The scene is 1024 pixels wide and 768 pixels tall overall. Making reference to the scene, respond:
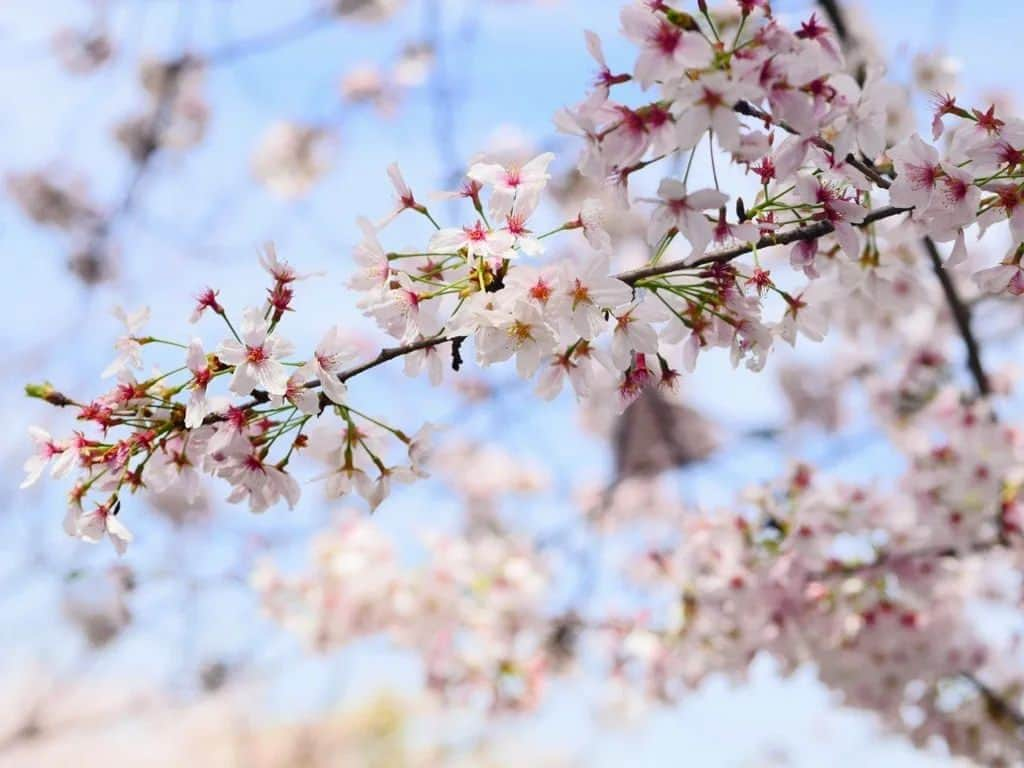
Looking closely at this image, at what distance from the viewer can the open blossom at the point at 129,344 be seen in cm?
116

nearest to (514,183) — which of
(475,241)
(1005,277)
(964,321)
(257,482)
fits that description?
(475,241)

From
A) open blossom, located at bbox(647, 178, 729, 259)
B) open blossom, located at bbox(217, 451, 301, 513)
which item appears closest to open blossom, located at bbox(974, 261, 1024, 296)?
open blossom, located at bbox(647, 178, 729, 259)

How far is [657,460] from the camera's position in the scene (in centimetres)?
453

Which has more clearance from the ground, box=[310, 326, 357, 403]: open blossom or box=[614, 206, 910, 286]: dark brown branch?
box=[614, 206, 910, 286]: dark brown branch

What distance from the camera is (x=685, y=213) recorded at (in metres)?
1.01

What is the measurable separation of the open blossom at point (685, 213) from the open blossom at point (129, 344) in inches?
24.5

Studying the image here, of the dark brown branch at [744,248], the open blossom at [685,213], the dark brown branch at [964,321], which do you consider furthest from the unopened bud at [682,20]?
the dark brown branch at [964,321]

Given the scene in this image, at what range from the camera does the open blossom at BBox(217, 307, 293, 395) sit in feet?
3.57

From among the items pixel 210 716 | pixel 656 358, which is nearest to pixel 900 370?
pixel 656 358

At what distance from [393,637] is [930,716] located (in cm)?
168

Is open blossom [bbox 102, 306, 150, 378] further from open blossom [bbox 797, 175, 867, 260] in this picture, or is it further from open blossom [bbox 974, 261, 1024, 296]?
open blossom [bbox 974, 261, 1024, 296]

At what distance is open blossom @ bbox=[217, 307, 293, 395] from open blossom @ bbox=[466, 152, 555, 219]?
29 centimetres

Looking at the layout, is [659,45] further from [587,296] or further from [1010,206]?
[1010,206]

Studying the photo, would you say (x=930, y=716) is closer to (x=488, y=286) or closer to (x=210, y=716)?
(x=488, y=286)
